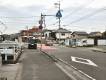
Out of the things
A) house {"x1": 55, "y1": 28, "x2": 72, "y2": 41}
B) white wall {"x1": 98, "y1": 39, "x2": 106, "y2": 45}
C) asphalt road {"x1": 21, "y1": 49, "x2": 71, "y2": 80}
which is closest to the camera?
asphalt road {"x1": 21, "y1": 49, "x2": 71, "y2": 80}

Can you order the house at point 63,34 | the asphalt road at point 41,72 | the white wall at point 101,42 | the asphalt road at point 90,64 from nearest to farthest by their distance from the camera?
the asphalt road at point 41,72
the asphalt road at point 90,64
the white wall at point 101,42
the house at point 63,34

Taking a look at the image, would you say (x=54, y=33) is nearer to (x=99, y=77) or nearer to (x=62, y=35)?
(x=62, y=35)

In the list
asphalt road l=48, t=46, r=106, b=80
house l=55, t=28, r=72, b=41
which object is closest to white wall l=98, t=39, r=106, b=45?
house l=55, t=28, r=72, b=41

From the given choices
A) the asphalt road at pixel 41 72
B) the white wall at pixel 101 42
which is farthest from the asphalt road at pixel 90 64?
the white wall at pixel 101 42

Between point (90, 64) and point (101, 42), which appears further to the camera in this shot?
point (101, 42)

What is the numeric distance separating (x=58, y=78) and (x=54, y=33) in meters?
127

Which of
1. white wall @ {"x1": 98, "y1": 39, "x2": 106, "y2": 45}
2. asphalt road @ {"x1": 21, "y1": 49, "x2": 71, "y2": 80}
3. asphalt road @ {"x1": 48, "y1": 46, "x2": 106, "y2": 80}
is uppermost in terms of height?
white wall @ {"x1": 98, "y1": 39, "x2": 106, "y2": 45}

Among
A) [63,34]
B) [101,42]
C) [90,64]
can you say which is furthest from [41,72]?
[63,34]

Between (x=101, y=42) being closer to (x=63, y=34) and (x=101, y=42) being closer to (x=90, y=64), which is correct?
(x=63, y=34)

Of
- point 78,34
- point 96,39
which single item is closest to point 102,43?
point 96,39

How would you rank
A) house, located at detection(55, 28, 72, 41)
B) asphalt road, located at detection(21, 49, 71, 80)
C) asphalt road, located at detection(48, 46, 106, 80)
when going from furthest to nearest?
1. house, located at detection(55, 28, 72, 41)
2. asphalt road, located at detection(48, 46, 106, 80)
3. asphalt road, located at detection(21, 49, 71, 80)

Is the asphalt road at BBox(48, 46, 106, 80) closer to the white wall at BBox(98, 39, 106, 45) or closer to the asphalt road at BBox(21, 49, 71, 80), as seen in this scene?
the asphalt road at BBox(21, 49, 71, 80)

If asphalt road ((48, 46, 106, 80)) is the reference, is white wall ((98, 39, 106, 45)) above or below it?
above

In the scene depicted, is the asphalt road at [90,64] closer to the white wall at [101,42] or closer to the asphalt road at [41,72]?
the asphalt road at [41,72]
